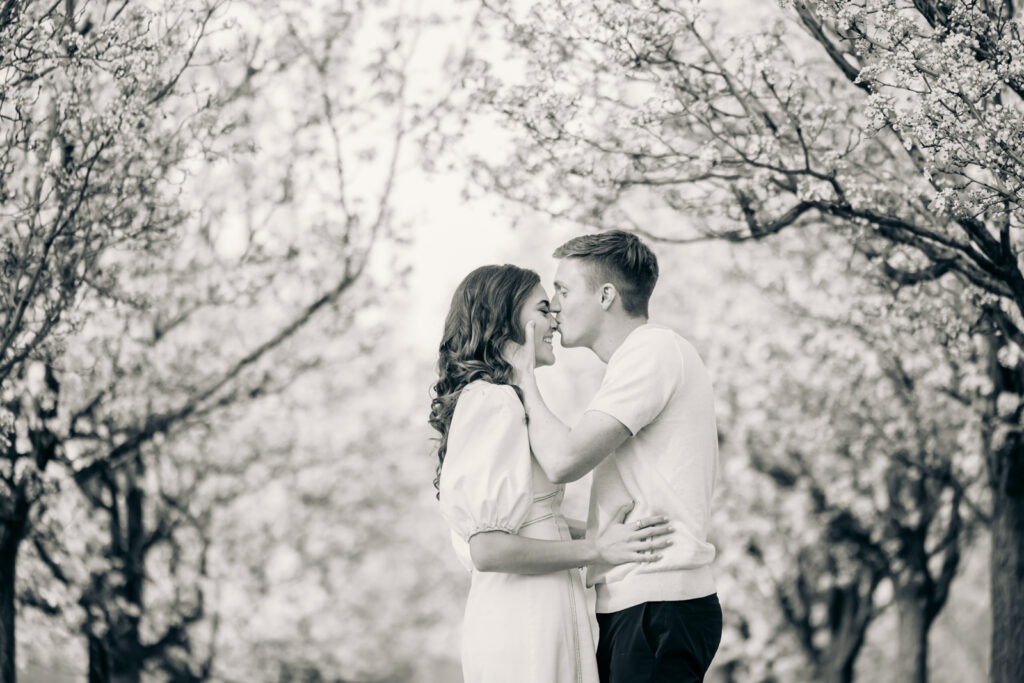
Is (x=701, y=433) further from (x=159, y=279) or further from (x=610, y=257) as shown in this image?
(x=159, y=279)

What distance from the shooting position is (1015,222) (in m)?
5.21

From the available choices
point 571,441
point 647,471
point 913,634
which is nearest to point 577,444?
point 571,441

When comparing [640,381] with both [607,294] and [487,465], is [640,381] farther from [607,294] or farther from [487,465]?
[487,465]

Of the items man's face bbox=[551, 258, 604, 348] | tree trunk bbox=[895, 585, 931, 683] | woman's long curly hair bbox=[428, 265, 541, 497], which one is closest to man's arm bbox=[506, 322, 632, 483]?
woman's long curly hair bbox=[428, 265, 541, 497]

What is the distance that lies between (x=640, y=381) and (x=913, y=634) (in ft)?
30.2

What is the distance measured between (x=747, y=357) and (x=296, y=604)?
8107 mm

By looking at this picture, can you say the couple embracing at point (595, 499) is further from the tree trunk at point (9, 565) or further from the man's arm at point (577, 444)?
the tree trunk at point (9, 565)

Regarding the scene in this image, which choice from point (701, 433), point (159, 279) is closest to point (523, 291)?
point (701, 433)

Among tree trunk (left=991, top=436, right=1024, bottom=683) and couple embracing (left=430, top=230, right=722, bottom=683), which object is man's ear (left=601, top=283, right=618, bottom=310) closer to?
couple embracing (left=430, top=230, right=722, bottom=683)

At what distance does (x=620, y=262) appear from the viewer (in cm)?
491

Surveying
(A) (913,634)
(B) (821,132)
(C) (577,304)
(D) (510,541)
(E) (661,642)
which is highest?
(B) (821,132)

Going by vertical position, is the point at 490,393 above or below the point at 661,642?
above

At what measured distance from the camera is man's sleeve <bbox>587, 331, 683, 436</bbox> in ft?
14.6

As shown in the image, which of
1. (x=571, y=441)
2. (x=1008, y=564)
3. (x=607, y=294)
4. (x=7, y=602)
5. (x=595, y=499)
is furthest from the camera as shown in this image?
(x=1008, y=564)
